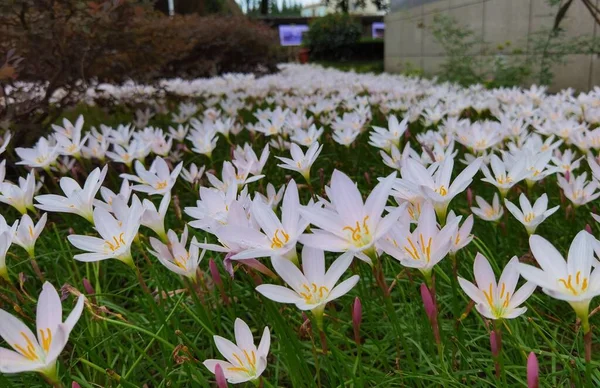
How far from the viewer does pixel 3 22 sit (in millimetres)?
2477

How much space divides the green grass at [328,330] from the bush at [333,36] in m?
16.3

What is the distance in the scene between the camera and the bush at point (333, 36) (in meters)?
17.5

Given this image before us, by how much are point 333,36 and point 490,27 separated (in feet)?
35.4

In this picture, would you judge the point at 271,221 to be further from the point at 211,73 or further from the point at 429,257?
the point at 211,73

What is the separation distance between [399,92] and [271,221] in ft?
10.3

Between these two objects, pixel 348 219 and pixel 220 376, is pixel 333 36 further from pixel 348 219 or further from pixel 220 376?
pixel 220 376

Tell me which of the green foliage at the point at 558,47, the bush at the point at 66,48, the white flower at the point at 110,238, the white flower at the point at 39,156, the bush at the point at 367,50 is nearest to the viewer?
the white flower at the point at 110,238

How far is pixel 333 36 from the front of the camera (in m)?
17.5

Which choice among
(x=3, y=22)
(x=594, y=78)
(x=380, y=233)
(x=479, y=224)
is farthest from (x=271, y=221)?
(x=594, y=78)

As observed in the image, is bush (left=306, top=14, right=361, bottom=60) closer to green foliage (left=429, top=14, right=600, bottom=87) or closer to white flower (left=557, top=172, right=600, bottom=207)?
green foliage (left=429, top=14, right=600, bottom=87)

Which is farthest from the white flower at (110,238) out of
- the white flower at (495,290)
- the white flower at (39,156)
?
the white flower at (39,156)

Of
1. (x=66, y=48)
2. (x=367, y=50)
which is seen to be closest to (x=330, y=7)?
(x=367, y=50)

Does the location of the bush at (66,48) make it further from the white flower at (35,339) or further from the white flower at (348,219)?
Answer: the white flower at (348,219)

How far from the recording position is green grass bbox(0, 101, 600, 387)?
0.94 metres
